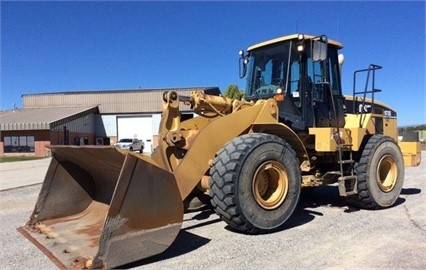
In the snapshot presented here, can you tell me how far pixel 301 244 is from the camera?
5305mm

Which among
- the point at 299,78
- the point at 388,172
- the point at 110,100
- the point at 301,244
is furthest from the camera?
the point at 110,100

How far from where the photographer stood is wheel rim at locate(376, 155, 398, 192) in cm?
776

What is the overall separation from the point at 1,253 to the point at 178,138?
103 inches

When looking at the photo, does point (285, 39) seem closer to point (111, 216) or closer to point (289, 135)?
point (289, 135)

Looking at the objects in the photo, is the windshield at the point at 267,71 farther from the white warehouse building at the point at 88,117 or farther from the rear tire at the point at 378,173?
the white warehouse building at the point at 88,117

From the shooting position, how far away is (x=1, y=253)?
518cm

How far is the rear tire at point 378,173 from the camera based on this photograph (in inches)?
286

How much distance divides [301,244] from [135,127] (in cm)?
4602

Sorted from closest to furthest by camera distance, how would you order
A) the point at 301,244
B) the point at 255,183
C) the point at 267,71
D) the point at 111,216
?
the point at 111,216
the point at 301,244
the point at 255,183
the point at 267,71

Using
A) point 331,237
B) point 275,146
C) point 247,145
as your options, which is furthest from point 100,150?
point 331,237

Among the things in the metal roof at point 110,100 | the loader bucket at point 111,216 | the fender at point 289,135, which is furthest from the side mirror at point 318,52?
the metal roof at point 110,100

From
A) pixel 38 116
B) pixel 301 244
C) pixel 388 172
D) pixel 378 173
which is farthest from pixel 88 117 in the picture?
pixel 301 244

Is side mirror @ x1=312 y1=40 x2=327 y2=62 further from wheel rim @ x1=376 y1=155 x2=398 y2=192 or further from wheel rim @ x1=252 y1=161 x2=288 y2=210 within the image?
wheel rim @ x1=376 y1=155 x2=398 y2=192

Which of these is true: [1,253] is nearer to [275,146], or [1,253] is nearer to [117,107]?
[275,146]
